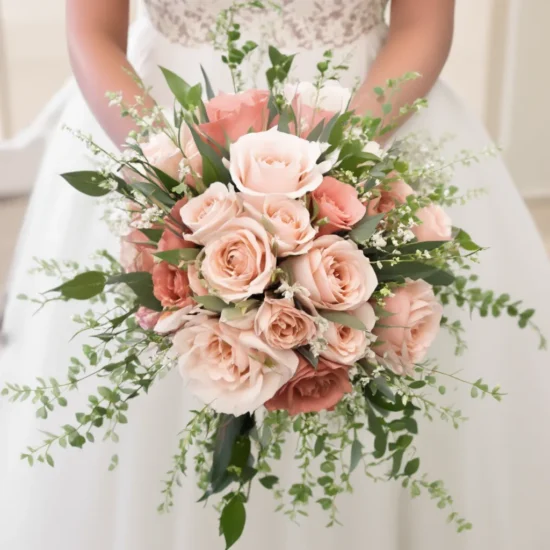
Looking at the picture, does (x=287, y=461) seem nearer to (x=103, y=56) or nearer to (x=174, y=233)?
(x=174, y=233)

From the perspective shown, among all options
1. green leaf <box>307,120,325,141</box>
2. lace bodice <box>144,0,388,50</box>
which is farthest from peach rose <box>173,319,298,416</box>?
lace bodice <box>144,0,388,50</box>

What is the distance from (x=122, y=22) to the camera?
1107 millimetres

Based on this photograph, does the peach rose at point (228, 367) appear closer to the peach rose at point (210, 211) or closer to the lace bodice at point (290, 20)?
the peach rose at point (210, 211)

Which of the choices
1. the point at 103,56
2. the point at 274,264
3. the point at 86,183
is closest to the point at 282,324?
the point at 274,264

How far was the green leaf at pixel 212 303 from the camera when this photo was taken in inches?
22.8

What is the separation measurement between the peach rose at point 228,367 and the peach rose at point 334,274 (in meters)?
0.06

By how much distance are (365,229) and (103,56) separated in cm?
61

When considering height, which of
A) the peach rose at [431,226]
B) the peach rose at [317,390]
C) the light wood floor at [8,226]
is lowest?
the light wood floor at [8,226]

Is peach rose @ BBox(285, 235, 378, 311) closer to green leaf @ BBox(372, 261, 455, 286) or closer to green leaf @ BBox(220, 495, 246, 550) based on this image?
green leaf @ BBox(372, 261, 455, 286)

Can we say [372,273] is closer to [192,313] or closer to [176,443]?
[192,313]

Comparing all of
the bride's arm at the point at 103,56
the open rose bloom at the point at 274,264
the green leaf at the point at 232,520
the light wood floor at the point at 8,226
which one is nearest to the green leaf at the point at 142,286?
the open rose bloom at the point at 274,264

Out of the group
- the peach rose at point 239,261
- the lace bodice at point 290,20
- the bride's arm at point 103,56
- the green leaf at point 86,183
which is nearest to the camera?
the peach rose at point 239,261

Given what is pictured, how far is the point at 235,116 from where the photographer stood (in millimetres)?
644

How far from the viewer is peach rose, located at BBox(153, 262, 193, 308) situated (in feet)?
1.97
